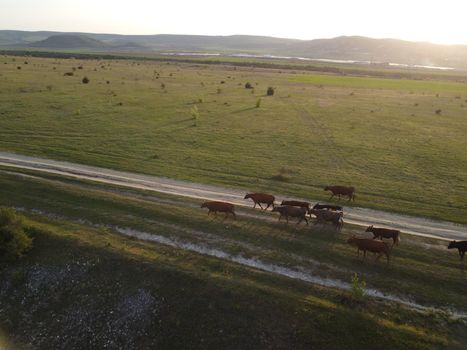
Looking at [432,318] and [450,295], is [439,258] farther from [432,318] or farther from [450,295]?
[432,318]

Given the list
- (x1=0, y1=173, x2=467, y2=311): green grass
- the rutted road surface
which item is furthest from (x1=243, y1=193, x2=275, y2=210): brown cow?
(x1=0, y1=173, x2=467, y2=311): green grass

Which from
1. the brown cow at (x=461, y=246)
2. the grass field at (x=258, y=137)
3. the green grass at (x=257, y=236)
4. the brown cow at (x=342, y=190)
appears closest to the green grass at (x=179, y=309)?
the green grass at (x=257, y=236)

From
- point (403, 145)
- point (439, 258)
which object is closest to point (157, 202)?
point (439, 258)

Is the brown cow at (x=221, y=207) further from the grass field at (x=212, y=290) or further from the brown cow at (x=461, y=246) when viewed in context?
the brown cow at (x=461, y=246)

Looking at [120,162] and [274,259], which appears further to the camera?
[120,162]

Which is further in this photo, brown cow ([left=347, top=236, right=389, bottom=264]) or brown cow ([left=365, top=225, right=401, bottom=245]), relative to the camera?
brown cow ([left=365, top=225, right=401, bottom=245])

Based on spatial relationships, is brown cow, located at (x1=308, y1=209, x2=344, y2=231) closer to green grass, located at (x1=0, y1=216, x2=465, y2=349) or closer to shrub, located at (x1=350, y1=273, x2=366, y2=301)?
shrub, located at (x1=350, y1=273, x2=366, y2=301)
